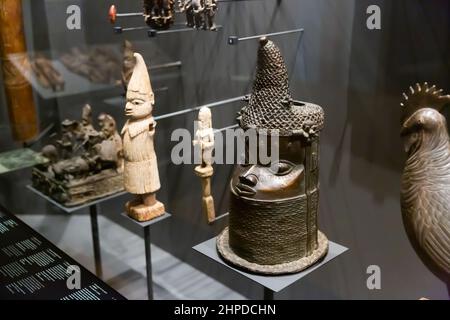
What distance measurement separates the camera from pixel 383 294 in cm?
196

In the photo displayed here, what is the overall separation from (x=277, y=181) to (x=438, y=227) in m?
0.42

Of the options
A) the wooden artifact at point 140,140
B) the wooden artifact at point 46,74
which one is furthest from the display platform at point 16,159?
the wooden artifact at point 140,140

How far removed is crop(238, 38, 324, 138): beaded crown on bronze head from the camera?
1386mm

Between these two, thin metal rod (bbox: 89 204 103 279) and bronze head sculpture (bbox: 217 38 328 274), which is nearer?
bronze head sculpture (bbox: 217 38 328 274)

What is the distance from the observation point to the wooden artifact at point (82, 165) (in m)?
2.19

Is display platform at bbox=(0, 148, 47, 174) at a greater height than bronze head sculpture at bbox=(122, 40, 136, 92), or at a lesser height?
lesser

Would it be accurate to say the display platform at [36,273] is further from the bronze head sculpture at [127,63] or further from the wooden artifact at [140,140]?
the bronze head sculpture at [127,63]

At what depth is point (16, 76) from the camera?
248 cm

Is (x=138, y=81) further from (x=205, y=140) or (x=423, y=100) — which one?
(x=423, y=100)

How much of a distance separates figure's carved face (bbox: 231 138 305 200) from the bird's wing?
0.34 m

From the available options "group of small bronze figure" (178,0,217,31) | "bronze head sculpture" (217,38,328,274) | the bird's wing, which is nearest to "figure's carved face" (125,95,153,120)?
"group of small bronze figure" (178,0,217,31)

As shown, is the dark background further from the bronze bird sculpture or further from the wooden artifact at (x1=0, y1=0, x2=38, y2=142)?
the bronze bird sculpture

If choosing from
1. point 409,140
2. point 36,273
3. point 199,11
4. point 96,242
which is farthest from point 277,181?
point 96,242
